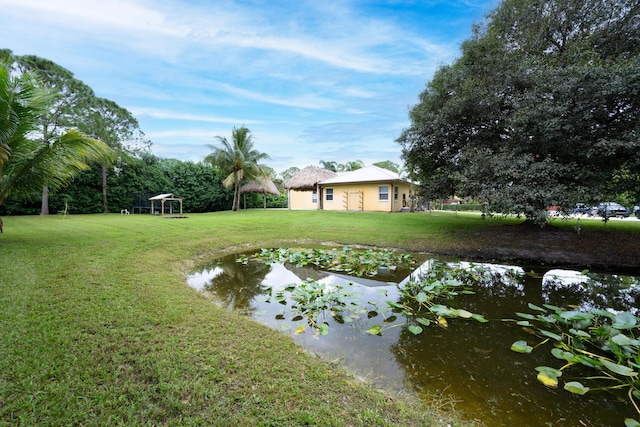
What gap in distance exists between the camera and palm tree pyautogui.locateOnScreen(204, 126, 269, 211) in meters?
19.7

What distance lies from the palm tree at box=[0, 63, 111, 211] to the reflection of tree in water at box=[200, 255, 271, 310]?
3973 millimetres

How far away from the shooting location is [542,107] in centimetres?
603

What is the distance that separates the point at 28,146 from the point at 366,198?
15826mm

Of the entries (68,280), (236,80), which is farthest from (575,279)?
(236,80)

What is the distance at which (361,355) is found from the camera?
8.57 feet

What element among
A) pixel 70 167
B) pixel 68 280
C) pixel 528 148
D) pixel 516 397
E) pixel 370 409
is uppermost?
pixel 528 148

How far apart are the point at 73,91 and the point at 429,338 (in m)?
21.6

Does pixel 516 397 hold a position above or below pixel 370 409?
below

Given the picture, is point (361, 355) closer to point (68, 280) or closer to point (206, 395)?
point (206, 395)

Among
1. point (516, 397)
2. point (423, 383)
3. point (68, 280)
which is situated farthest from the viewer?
point (68, 280)

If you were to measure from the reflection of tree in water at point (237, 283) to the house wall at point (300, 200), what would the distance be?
17.6 meters

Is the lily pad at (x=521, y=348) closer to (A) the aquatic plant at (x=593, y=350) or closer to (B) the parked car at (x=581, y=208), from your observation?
(A) the aquatic plant at (x=593, y=350)

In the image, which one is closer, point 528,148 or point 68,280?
point 68,280

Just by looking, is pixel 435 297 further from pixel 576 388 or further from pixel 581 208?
pixel 581 208
